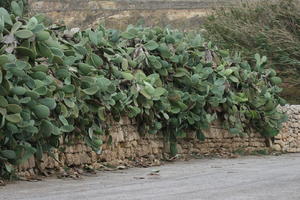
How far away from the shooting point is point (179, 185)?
11469mm

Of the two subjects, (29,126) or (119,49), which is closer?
(29,126)

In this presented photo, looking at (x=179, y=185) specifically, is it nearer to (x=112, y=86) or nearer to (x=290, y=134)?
(x=112, y=86)

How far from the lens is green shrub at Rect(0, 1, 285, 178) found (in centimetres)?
1189

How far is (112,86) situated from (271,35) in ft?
38.6

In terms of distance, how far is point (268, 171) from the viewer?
1395 cm

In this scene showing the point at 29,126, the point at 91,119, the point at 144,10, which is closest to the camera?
the point at 29,126

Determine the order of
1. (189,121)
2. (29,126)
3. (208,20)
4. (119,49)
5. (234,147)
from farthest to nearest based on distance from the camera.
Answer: (208,20), (234,147), (189,121), (119,49), (29,126)

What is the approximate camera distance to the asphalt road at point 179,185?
391 inches

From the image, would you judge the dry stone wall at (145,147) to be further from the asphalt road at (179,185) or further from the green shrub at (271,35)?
the green shrub at (271,35)

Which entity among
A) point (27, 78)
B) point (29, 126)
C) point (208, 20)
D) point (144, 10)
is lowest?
point (29, 126)

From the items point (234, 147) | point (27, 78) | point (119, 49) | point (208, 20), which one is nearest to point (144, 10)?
point (208, 20)

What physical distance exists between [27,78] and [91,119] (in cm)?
210

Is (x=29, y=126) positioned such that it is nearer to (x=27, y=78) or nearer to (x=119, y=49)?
(x=27, y=78)

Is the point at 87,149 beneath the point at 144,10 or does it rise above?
beneath
